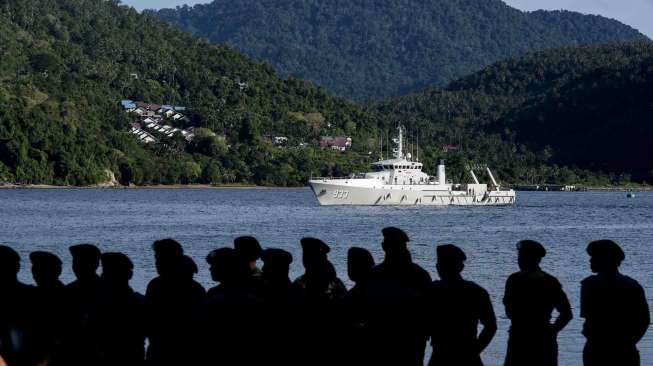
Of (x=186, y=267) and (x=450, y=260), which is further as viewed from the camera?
(x=186, y=267)

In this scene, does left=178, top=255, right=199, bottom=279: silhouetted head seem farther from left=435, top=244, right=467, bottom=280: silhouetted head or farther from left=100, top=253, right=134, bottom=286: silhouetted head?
left=435, top=244, right=467, bottom=280: silhouetted head

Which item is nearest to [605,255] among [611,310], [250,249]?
[611,310]

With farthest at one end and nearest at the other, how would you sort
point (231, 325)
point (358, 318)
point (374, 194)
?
point (374, 194), point (358, 318), point (231, 325)

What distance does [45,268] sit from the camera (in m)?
9.53

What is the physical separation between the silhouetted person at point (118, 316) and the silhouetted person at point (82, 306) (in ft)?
0.26

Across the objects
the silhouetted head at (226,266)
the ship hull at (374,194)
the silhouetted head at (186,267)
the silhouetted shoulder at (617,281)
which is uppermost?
the silhouetted head at (226,266)

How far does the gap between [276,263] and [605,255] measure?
2.70m

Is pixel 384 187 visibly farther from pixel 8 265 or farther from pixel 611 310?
pixel 8 265

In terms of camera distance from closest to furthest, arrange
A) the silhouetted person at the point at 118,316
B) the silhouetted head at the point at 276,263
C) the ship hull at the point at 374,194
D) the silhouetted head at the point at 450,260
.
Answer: the silhouetted head at the point at 276,263
the silhouetted person at the point at 118,316
the silhouetted head at the point at 450,260
the ship hull at the point at 374,194

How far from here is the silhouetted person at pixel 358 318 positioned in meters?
9.44

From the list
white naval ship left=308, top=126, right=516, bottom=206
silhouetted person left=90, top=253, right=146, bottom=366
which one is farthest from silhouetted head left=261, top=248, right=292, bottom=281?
white naval ship left=308, top=126, right=516, bottom=206

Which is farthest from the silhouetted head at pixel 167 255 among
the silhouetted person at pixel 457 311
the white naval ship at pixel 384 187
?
the white naval ship at pixel 384 187

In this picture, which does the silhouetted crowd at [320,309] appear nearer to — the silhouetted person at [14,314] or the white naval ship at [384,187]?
the silhouetted person at [14,314]

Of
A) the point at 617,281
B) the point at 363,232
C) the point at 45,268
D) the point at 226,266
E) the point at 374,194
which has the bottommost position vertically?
the point at 363,232
